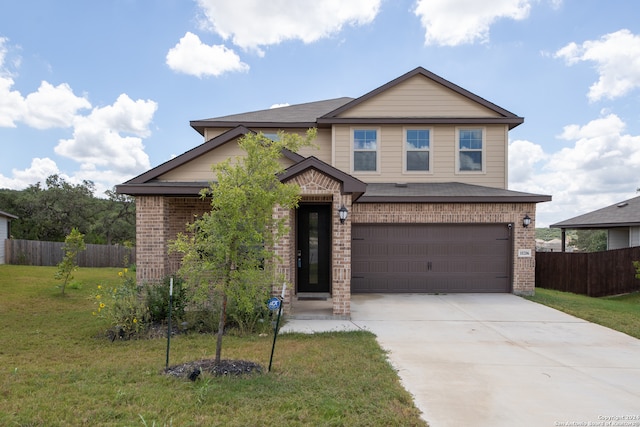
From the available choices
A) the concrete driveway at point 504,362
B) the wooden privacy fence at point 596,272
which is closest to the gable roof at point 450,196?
the concrete driveway at point 504,362

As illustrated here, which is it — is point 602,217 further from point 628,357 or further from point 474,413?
point 474,413

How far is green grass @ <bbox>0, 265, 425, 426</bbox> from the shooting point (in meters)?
3.71

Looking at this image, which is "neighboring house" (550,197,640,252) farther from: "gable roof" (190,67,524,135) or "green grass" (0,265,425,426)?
"green grass" (0,265,425,426)

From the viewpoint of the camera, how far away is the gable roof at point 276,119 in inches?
487

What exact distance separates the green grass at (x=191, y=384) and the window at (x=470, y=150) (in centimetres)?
786

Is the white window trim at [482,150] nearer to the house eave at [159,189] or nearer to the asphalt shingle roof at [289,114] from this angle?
the asphalt shingle roof at [289,114]

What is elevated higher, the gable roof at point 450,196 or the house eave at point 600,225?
the gable roof at point 450,196

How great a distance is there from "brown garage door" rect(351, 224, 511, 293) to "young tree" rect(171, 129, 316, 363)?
6455 millimetres

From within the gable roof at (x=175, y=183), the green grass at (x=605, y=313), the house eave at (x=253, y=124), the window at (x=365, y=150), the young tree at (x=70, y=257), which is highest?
the house eave at (x=253, y=124)

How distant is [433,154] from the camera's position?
1245 cm

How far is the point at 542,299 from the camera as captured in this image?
34.3 ft

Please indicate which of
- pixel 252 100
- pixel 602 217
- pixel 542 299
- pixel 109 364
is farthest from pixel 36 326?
pixel 602 217

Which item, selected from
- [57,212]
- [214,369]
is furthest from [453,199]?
[57,212]

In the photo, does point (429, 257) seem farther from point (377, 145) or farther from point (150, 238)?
point (150, 238)
